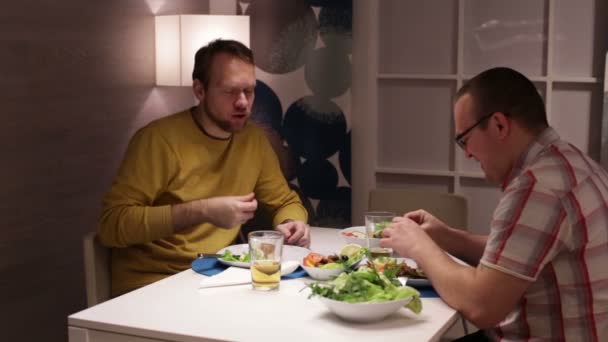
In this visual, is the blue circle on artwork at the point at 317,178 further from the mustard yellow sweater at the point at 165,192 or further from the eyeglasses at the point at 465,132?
the eyeglasses at the point at 465,132

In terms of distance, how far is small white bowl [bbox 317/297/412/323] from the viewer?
1805mm

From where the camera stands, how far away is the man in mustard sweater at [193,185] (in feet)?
8.61

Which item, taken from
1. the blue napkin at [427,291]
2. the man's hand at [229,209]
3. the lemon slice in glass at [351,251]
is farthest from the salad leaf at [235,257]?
the blue napkin at [427,291]

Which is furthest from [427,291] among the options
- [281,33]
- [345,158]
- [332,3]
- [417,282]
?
[281,33]

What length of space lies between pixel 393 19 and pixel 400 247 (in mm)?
2156

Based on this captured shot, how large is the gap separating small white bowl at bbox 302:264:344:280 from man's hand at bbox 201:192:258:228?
0.37m

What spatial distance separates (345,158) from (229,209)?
1.68 metres

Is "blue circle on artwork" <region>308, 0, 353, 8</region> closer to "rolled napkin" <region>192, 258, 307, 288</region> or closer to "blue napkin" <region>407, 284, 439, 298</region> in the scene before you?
"rolled napkin" <region>192, 258, 307, 288</region>

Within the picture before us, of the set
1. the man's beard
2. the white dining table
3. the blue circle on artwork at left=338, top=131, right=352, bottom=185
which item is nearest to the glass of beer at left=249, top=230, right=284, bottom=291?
the white dining table

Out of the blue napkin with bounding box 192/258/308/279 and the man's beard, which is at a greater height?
the man's beard

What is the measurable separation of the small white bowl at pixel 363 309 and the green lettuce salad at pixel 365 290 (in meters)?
0.02

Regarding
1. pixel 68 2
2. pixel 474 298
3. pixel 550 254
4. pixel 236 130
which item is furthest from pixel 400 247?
pixel 68 2

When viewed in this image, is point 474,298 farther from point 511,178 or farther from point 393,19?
point 393,19

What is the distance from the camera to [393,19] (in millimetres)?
4043
